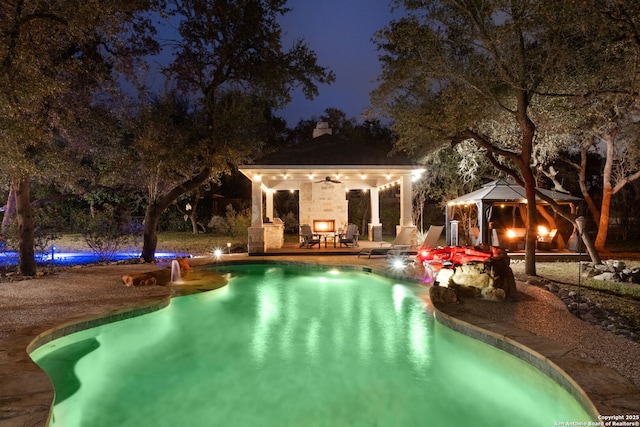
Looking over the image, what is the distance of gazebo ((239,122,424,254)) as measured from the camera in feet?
47.2

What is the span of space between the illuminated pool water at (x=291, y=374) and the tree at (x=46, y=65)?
382 cm

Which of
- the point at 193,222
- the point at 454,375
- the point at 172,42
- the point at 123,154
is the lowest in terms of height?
the point at 454,375

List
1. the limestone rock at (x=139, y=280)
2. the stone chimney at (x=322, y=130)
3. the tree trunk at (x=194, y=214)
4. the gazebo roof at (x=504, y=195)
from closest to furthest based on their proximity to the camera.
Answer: the limestone rock at (x=139, y=280) < the gazebo roof at (x=504, y=195) < the stone chimney at (x=322, y=130) < the tree trunk at (x=194, y=214)

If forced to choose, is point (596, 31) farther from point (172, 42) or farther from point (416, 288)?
point (172, 42)

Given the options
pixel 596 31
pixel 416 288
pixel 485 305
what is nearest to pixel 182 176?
pixel 416 288

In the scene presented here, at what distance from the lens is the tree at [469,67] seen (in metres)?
8.68

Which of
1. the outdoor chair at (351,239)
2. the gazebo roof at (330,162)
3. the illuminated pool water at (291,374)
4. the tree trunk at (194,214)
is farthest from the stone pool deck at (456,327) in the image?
the tree trunk at (194,214)

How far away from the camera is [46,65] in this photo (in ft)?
25.1

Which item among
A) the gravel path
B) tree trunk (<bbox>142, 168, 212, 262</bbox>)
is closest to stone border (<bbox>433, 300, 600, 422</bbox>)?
the gravel path

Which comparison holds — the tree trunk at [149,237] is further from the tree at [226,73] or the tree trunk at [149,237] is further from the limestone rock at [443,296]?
the limestone rock at [443,296]

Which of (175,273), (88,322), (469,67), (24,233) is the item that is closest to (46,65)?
(24,233)

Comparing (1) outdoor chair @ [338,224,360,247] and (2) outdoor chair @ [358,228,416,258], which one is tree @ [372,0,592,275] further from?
(1) outdoor chair @ [338,224,360,247]

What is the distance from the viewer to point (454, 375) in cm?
521

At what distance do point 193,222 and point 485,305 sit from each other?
2315cm
